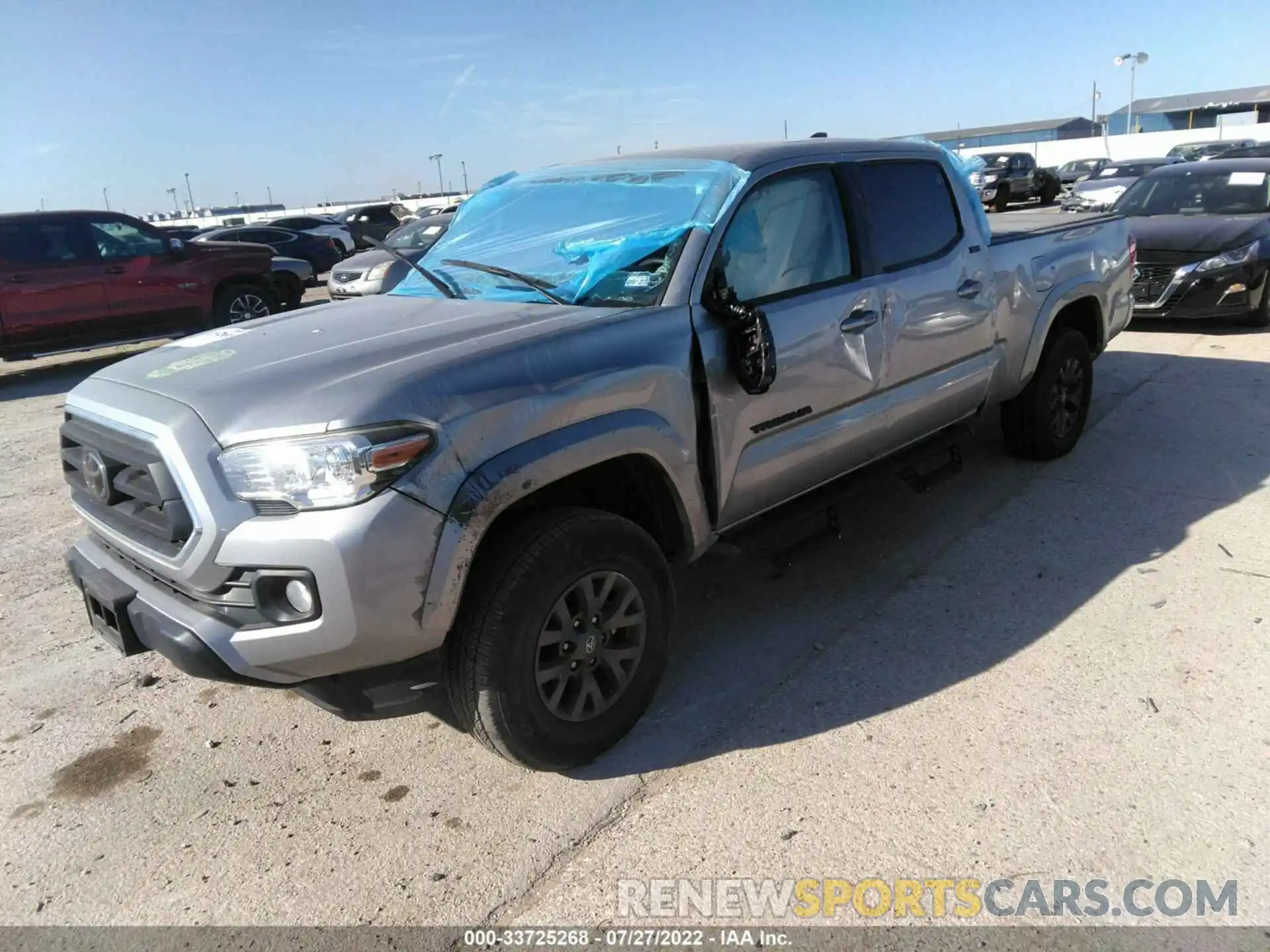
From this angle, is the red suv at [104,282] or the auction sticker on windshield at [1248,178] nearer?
the auction sticker on windshield at [1248,178]

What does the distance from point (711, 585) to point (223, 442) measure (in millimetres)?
2381

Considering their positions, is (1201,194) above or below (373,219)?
below

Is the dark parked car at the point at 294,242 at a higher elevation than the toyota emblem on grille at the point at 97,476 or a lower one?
higher

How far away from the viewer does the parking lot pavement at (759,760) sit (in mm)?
2531

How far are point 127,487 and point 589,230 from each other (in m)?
1.86

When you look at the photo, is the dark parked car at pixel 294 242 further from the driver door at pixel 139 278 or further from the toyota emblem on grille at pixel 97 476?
the toyota emblem on grille at pixel 97 476

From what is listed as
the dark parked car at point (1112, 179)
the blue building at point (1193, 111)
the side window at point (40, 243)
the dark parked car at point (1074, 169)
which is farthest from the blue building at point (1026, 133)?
the side window at point (40, 243)

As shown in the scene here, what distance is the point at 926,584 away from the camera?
13.5 ft

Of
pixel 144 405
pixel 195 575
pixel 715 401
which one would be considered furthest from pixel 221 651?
pixel 715 401

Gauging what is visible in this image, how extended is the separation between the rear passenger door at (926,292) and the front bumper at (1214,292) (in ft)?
17.2

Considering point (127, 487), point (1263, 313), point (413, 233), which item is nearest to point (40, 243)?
point (413, 233)

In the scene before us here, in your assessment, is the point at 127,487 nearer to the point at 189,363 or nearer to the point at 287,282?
the point at 189,363

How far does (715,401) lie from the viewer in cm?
321
